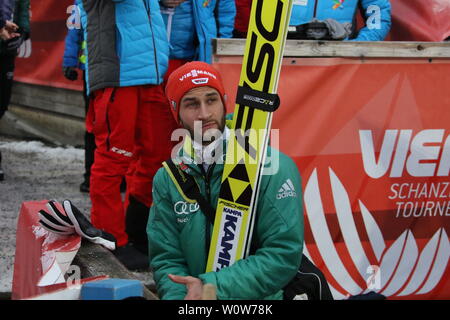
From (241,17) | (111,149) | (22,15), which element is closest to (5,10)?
(22,15)

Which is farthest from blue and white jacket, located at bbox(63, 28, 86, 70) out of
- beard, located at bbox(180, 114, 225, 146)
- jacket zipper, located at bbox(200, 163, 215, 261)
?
jacket zipper, located at bbox(200, 163, 215, 261)

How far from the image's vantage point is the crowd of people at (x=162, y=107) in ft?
8.68

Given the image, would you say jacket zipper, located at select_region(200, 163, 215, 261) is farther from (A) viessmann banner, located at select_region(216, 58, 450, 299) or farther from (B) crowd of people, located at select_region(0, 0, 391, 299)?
(A) viessmann banner, located at select_region(216, 58, 450, 299)

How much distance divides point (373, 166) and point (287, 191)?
1474 mm

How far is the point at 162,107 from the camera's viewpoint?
4242 millimetres

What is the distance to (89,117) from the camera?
169 inches

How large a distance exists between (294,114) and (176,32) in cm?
107

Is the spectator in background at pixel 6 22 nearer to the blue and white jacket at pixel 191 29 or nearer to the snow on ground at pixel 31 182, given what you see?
the snow on ground at pixel 31 182

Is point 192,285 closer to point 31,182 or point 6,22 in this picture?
point 6,22

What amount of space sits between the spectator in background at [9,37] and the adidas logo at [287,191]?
3.33 m

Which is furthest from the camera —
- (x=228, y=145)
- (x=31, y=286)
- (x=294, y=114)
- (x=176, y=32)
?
(x=176, y=32)

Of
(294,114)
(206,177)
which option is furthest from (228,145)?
(294,114)

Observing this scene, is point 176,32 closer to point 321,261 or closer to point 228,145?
point 321,261

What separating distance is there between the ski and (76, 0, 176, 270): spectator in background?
155cm
